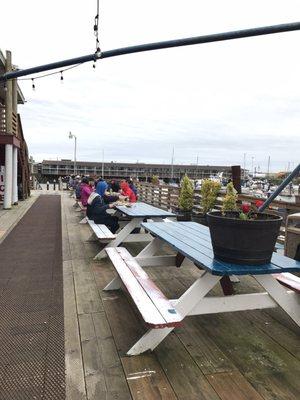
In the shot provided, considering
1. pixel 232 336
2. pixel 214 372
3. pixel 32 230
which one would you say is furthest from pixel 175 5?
pixel 32 230

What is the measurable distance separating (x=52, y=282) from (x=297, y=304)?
9.52 feet

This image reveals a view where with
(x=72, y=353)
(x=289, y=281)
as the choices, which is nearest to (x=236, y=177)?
(x=289, y=281)

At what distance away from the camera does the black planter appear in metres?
2.67

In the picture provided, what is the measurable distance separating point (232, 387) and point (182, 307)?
2.04ft

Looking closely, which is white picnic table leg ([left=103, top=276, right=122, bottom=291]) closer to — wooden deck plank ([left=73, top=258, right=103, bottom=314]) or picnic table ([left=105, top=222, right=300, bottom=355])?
wooden deck plank ([left=73, top=258, right=103, bottom=314])

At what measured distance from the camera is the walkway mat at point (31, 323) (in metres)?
2.52

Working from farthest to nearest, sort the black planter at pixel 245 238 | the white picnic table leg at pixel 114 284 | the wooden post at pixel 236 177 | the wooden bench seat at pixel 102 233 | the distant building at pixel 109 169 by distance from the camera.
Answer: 1. the distant building at pixel 109 169
2. the wooden post at pixel 236 177
3. the wooden bench seat at pixel 102 233
4. the white picnic table leg at pixel 114 284
5. the black planter at pixel 245 238

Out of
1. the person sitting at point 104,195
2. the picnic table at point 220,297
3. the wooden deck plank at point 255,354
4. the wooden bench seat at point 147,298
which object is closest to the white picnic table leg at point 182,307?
the picnic table at point 220,297

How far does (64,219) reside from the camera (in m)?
10.8

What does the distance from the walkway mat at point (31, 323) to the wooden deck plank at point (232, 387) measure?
987mm

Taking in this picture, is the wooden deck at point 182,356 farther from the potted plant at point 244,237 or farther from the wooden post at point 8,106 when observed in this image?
the wooden post at point 8,106

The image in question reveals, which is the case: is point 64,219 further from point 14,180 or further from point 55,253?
point 14,180

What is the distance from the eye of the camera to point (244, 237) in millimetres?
2689

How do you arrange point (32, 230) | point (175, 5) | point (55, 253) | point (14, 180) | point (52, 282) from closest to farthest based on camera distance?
point (52, 282) < point (175, 5) < point (55, 253) < point (32, 230) < point (14, 180)
